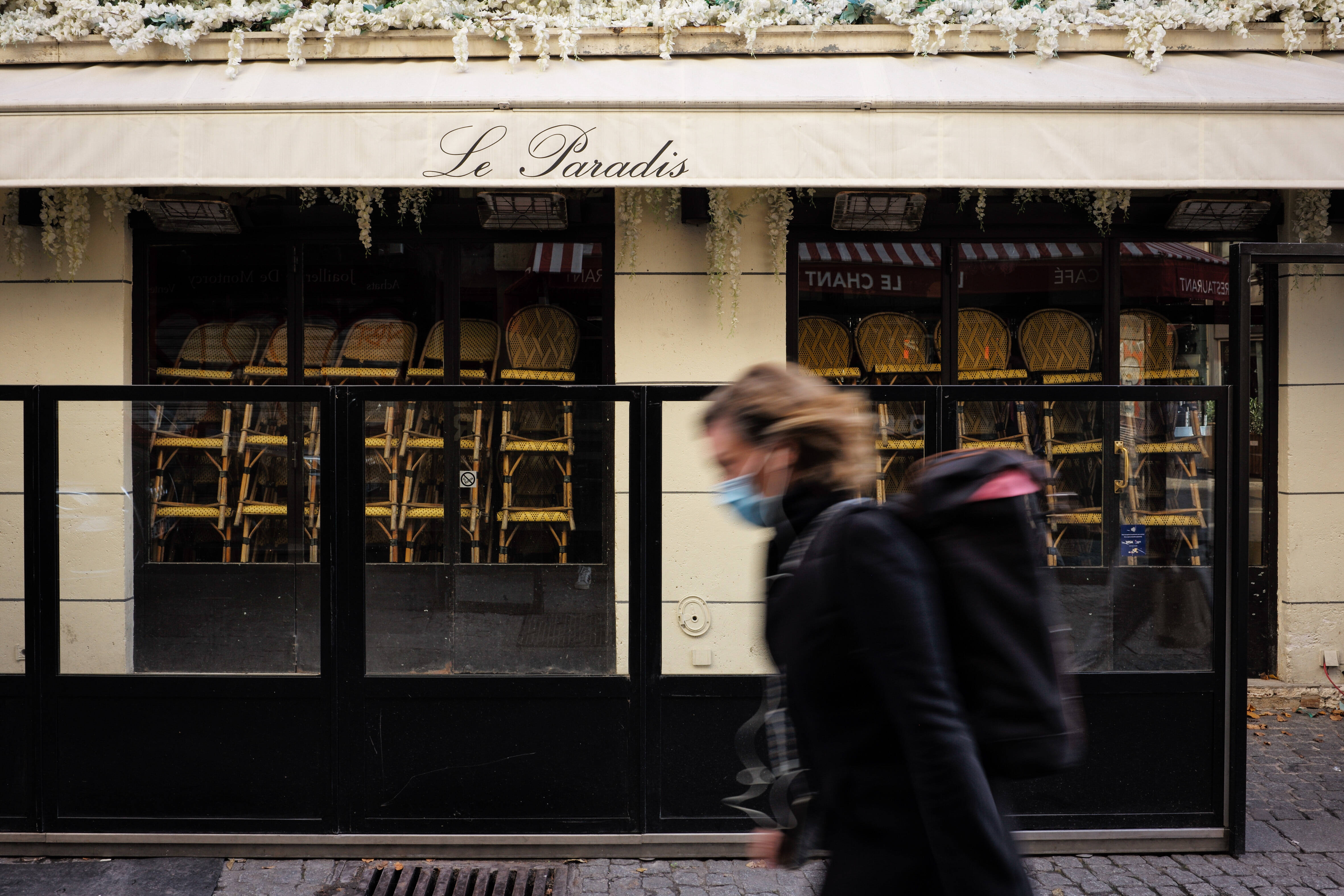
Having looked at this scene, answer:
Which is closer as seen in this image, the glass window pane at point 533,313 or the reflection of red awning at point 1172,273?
the glass window pane at point 533,313

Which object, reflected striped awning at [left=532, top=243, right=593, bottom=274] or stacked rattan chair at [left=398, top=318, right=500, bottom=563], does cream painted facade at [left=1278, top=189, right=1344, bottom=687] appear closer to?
reflected striped awning at [left=532, top=243, right=593, bottom=274]

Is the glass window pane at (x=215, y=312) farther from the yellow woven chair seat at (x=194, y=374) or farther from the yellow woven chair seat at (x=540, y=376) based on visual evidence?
the yellow woven chair seat at (x=540, y=376)

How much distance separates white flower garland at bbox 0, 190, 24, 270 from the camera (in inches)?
241

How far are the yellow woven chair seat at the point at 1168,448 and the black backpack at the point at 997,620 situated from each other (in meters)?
3.17

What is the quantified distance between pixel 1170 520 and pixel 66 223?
6.57 metres

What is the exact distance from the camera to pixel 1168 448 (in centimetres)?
439

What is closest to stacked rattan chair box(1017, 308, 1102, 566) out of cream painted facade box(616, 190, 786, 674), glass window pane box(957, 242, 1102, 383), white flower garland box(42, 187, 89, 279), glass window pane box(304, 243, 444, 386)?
cream painted facade box(616, 190, 786, 674)

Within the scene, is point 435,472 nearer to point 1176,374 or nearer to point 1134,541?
point 1134,541

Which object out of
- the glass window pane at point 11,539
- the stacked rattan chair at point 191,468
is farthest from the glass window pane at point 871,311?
the glass window pane at point 11,539

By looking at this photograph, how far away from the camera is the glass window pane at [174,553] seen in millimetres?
4219

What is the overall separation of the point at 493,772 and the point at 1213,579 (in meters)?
3.33

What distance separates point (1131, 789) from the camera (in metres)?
4.31

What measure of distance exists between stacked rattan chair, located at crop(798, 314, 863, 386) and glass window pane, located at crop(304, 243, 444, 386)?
8.44ft

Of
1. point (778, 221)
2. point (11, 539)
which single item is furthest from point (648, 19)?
point (11, 539)
